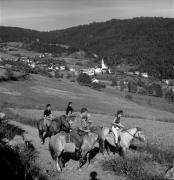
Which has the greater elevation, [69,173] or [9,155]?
[9,155]

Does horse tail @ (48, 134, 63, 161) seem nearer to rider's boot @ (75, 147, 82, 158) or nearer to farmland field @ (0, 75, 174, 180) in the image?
farmland field @ (0, 75, 174, 180)

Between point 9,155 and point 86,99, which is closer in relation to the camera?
point 9,155

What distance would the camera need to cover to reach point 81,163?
14.5 m

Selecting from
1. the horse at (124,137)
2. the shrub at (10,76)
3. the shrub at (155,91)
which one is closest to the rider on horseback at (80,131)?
Result: the horse at (124,137)

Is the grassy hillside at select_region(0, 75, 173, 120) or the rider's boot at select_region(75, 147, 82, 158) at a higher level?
the rider's boot at select_region(75, 147, 82, 158)

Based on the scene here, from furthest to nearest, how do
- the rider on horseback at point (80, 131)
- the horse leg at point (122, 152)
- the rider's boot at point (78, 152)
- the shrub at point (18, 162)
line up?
the horse leg at point (122, 152) → the rider's boot at point (78, 152) → the rider on horseback at point (80, 131) → the shrub at point (18, 162)

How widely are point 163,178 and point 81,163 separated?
3570mm

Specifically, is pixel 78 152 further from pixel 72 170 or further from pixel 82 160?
pixel 72 170

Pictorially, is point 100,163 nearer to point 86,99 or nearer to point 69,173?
point 69,173

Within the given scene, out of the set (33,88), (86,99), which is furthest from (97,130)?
(33,88)

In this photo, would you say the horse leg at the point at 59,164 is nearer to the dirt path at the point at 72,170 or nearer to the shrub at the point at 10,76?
the dirt path at the point at 72,170

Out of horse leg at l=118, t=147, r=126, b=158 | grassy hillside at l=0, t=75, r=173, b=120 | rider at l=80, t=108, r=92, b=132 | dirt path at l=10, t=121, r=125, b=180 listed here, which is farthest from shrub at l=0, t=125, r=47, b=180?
grassy hillside at l=0, t=75, r=173, b=120

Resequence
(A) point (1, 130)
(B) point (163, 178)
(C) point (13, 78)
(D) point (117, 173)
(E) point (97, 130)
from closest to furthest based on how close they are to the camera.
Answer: (B) point (163, 178)
(D) point (117, 173)
(E) point (97, 130)
(A) point (1, 130)
(C) point (13, 78)

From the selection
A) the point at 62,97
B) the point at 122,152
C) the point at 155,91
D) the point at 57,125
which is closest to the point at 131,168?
A: the point at 122,152
